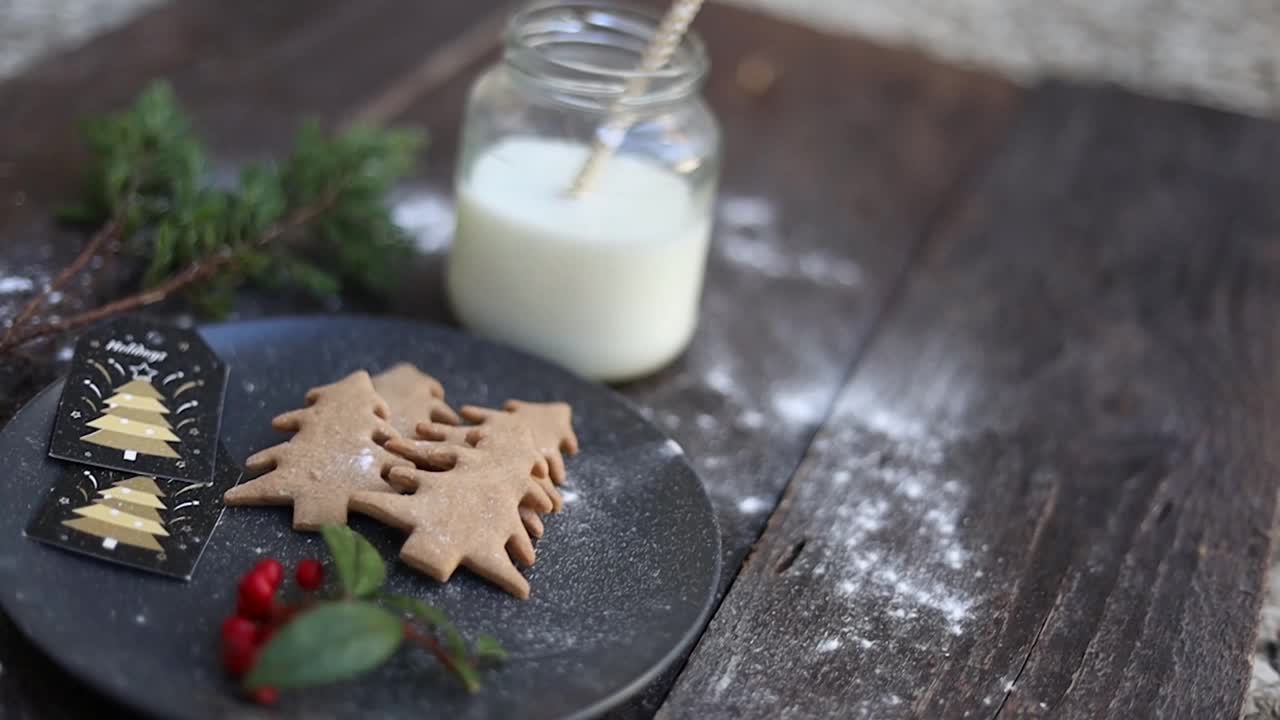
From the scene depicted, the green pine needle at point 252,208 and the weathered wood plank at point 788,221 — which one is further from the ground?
the green pine needle at point 252,208

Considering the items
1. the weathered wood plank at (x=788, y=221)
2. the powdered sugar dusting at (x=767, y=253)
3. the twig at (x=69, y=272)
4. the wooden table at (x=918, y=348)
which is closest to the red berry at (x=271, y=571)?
the wooden table at (x=918, y=348)

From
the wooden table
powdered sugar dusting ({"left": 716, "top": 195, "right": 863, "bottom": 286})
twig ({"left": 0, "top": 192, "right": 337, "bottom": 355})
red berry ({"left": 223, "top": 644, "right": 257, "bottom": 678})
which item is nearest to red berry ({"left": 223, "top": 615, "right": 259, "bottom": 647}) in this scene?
red berry ({"left": 223, "top": 644, "right": 257, "bottom": 678})

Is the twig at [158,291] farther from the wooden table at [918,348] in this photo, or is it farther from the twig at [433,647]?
the twig at [433,647]

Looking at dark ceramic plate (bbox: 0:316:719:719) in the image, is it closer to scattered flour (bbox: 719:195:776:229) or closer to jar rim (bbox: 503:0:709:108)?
jar rim (bbox: 503:0:709:108)

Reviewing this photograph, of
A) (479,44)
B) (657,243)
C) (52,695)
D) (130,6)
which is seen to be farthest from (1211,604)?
(130,6)

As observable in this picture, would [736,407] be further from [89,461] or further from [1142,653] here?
[89,461]

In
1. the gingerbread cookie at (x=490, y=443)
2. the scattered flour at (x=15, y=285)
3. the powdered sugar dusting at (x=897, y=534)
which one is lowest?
the powdered sugar dusting at (x=897, y=534)
